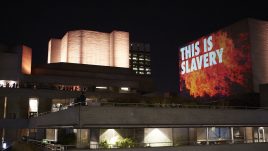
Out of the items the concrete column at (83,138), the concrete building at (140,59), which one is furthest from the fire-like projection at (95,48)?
the concrete building at (140,59)

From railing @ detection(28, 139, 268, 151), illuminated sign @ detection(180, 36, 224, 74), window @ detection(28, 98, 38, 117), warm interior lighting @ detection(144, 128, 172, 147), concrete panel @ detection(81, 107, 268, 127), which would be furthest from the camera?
illuminated sign @ detection(180, 36, 224, 74)

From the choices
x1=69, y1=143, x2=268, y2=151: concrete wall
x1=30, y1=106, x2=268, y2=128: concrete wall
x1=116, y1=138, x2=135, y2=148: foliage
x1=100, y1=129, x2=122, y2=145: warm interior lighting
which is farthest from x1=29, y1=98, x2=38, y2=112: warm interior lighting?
x1=69, y1=143, x2=268, y2=151: concrete wall

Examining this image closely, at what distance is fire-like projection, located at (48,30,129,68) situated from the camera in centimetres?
6850

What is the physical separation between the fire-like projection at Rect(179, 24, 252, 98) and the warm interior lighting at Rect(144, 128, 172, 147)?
21369mm

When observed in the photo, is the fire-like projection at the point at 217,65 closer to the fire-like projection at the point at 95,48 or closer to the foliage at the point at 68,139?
the fire-like projection at the point at 95,48

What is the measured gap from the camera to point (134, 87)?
6412cm

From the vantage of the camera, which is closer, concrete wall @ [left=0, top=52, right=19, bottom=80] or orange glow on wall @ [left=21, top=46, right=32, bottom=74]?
concrete wall @ [left=0, top=52, right=19, bottom=80]

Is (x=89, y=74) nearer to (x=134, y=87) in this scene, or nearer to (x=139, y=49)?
(x=134, y=87)

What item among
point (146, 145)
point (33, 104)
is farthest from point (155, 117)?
point (33, 104)

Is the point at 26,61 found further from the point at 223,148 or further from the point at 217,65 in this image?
the point at 223,148

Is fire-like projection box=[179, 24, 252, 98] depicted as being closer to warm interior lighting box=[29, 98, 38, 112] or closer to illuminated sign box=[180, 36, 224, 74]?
illuminated sign box=[180, 36, 224, 74]

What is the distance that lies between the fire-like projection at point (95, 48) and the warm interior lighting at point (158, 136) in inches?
1665

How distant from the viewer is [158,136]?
2778 centimetres

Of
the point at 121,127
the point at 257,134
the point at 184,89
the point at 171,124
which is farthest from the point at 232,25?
the point at 121,127
